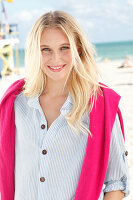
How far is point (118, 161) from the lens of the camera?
179cm

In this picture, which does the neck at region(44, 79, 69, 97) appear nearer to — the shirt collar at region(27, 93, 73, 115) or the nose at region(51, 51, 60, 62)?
the shirt collar at region(27, 93, 73, 115)

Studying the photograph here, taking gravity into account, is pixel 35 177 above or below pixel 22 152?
below

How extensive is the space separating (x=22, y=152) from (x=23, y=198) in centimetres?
25

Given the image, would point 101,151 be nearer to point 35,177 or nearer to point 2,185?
point 35,177

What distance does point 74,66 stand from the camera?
1.95 m

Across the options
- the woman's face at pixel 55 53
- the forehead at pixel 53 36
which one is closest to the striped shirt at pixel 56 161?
the woman's face at pixel 55 53

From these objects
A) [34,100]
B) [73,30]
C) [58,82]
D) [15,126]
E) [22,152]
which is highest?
[73,30]

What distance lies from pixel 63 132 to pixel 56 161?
0.52 ft

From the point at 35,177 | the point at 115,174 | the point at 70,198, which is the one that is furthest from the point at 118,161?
the point at 35,177

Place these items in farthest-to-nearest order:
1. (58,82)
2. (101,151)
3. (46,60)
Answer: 1. (58,82)
2. (46,60)
3. (101,151)

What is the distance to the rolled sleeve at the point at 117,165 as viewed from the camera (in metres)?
1.79

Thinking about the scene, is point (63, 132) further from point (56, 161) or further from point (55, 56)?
point (55, 56)

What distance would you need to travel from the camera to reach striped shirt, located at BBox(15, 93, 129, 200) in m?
Result: 1.79

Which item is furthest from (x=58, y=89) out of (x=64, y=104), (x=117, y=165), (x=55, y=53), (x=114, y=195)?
(x=114, y=195)
